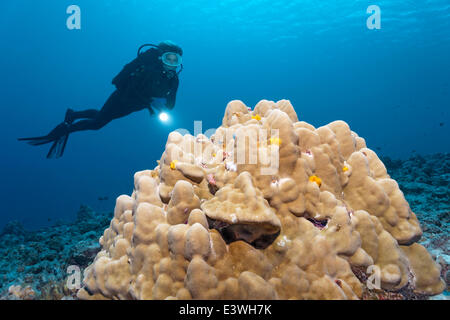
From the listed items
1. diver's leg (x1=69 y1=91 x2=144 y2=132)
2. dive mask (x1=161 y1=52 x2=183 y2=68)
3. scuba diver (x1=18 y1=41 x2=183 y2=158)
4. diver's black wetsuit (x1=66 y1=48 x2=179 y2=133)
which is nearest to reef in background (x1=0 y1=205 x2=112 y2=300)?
scuba diver (x1=18 y1=41 x2=183 y2=158)

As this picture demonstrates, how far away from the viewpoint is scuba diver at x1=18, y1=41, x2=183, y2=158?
8.59 m

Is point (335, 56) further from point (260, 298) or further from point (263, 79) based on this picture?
point (260, 298)

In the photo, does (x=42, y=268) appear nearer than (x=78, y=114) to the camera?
Yes

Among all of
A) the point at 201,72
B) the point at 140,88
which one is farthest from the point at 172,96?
the point at 201,72

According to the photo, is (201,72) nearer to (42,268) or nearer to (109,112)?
(109,112)

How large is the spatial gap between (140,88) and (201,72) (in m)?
93.2

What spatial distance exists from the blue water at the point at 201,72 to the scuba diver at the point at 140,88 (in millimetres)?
18348

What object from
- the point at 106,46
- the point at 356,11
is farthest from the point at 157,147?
the point at 356,11

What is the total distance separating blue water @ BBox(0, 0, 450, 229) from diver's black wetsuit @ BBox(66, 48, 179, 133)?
18429mm

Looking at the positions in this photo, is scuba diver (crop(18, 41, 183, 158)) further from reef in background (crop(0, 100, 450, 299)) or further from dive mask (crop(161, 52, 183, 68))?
reef in background (crop(0, 100, 450, 299))

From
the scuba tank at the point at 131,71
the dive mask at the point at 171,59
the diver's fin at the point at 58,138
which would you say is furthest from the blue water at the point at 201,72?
the diver's fin at the point at 58,138

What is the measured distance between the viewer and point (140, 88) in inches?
366

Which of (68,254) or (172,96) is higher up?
(172,96)
